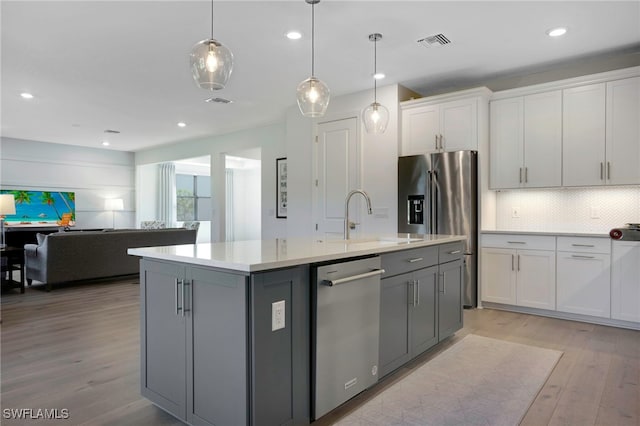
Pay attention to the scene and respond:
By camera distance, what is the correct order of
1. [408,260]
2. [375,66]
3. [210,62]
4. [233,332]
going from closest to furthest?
[233,332] < [210,62] < [408,260] < [375,66]

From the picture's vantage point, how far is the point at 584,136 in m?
3.98

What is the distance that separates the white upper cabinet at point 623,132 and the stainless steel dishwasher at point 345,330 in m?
3.02

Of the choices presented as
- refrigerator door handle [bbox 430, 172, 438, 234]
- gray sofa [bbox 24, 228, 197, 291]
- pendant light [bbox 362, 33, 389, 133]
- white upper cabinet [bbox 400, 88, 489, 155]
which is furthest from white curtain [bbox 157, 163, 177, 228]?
pendant light [bbox 362, 33, 389, 133]

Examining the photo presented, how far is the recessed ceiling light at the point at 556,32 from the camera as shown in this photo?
341 cm

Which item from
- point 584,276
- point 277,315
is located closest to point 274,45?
point 277,315

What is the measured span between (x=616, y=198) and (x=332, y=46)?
3.25m

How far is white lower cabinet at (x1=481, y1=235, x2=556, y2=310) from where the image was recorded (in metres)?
4.00

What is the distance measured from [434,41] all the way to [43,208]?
903 cm

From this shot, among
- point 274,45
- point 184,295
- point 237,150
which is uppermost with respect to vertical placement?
point 274,45

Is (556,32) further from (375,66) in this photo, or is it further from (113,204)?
(113,204)

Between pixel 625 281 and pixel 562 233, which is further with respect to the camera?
pixel 562 233

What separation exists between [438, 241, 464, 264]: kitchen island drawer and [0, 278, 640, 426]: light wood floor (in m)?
0.70

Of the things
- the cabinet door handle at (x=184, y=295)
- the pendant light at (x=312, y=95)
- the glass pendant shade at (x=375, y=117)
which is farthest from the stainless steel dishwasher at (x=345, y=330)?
the glass pendant shade at (x=375, y=117)

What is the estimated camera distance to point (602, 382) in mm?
2512
